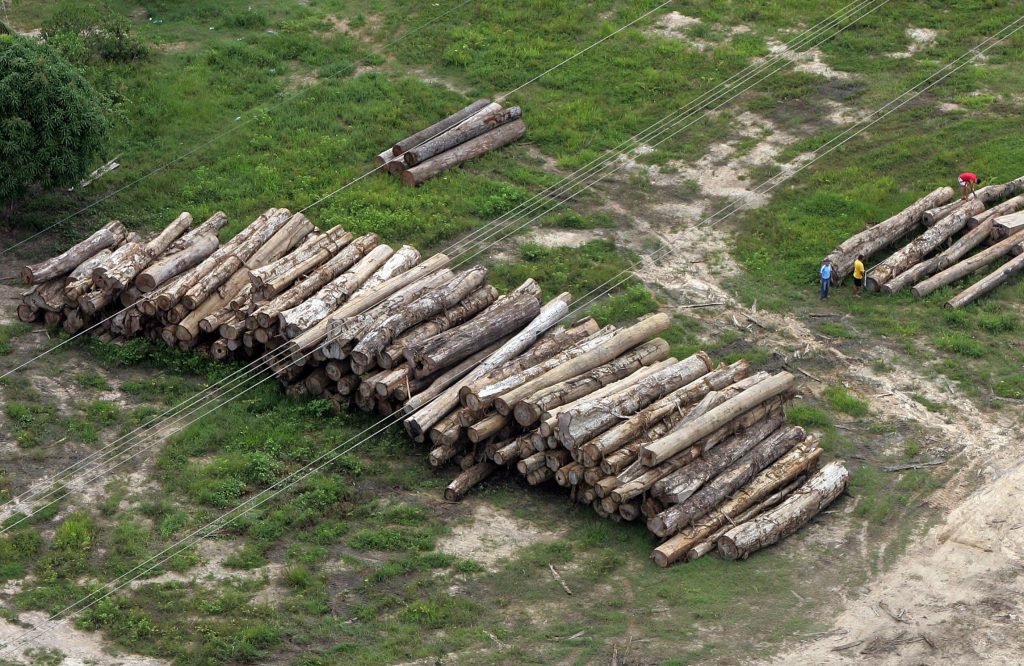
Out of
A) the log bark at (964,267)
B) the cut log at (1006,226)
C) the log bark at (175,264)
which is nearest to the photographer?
the log bark at (175,264)

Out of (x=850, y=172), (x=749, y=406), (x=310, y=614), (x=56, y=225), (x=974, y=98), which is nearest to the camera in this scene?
(x=310, y=614)

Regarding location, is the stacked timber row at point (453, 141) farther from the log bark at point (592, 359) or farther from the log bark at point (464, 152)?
the log bark at point (592, 359)

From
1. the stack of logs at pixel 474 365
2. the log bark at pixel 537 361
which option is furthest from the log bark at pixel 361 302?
the log bark at pixel 537 361

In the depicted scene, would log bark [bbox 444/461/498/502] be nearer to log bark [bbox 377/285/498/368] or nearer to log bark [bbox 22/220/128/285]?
log bark [bbox 377/285/498/368]

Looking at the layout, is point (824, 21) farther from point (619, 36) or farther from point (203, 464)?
point (203, 464)

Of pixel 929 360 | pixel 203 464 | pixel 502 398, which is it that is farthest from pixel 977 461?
pixel 203 464
